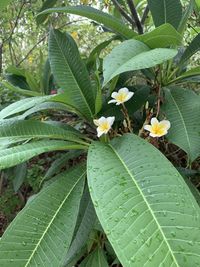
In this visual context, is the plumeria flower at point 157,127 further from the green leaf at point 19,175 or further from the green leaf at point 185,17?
the green leaf at point 19,175

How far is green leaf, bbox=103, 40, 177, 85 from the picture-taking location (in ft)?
2.83

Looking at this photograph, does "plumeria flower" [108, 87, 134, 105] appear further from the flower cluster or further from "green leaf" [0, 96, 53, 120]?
"green leaf" [0, 96, 53, 120]

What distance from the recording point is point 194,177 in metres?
1.33

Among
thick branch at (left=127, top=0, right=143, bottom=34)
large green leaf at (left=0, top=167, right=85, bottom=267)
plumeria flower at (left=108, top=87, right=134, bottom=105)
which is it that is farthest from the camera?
thick branch at (left=127, top=0, right=143, bottom=34)

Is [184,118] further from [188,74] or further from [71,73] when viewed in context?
[71,73]

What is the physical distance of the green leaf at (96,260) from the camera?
1.25 meters

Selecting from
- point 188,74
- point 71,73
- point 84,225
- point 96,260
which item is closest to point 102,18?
point 71,73

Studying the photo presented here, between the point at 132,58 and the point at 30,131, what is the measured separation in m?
0.31

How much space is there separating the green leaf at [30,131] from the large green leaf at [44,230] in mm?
117

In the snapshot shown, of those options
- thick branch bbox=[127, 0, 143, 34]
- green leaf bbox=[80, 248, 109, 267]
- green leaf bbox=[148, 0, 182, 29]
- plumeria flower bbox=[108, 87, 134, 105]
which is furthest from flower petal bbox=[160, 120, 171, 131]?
thick branch bbox=[127, 0, 143, 34]

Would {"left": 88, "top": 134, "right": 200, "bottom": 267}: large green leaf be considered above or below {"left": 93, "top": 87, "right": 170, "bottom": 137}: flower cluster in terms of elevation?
below

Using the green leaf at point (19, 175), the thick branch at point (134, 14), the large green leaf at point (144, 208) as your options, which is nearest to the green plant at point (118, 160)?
the large green leaf at point (144, 208)

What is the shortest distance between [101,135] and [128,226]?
1.36ft

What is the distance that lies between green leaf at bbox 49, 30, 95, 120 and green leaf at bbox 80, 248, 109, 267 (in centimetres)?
44
